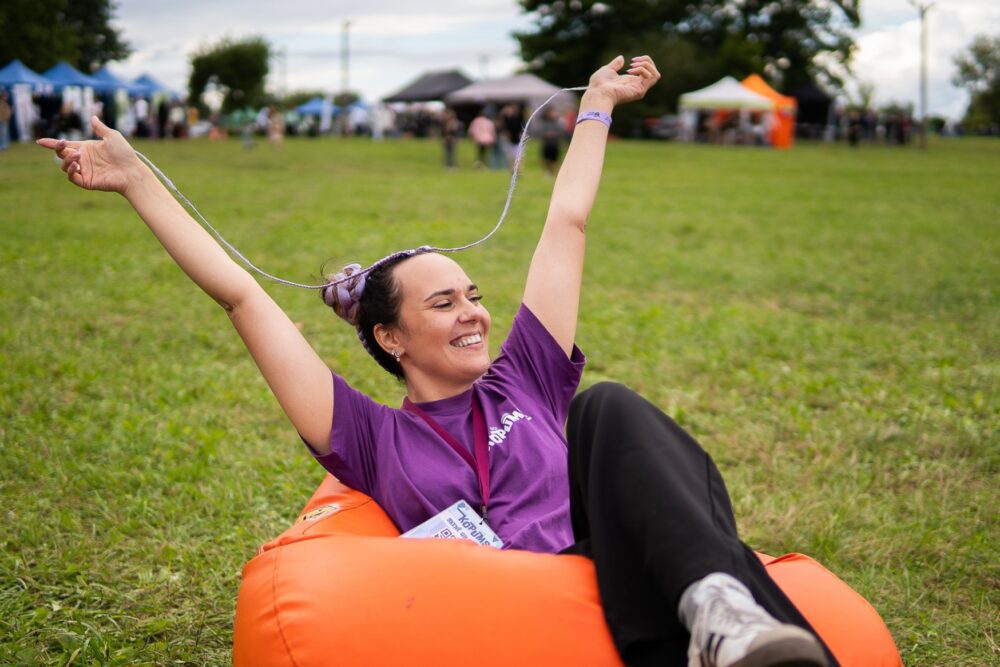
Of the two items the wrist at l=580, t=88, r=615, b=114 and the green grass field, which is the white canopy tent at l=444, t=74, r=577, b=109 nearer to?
the green grass field

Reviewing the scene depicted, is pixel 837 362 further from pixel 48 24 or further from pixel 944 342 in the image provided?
pixel 48 24

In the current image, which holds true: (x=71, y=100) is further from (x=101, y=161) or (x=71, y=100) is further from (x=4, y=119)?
(x=101, y=161)

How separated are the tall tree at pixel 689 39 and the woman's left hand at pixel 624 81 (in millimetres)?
44088

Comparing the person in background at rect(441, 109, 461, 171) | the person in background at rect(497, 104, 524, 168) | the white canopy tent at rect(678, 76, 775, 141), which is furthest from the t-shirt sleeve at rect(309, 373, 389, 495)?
the white canopy tent at rect(678, 76, 775, 141)

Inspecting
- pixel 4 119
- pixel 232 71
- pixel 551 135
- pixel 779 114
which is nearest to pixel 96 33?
pixel 232 71

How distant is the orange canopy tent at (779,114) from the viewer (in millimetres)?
38594

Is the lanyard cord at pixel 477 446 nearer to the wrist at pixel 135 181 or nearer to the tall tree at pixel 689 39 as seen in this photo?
→ the wrist at pixel 135 181

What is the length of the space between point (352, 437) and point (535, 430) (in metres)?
0.53

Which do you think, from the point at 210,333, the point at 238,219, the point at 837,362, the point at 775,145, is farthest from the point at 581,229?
the point at 775,145

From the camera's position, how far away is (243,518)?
13.1 ft

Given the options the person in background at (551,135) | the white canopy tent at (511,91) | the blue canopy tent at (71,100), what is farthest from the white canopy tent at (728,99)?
the blue canopy tent at (71,100)

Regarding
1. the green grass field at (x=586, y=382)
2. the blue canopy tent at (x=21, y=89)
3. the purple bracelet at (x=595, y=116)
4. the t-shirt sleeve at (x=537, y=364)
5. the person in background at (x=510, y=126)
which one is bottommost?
the green grass field at (x=586, y=382)

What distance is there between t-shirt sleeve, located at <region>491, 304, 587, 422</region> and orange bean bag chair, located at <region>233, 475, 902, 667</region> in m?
0.79

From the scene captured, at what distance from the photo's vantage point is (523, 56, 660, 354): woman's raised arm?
3.08m
